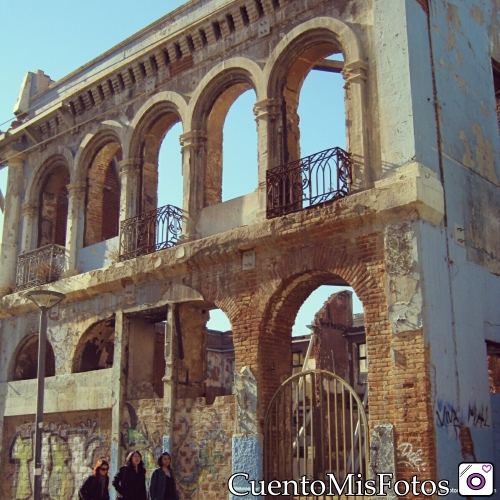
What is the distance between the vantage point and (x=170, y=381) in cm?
1291

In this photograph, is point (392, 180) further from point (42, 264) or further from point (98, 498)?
point (42, 264)

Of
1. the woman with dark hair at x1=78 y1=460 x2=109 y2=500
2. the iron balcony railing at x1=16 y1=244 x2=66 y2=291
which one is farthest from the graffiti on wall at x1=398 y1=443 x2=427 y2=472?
the iron balcony railing at x1=16 y1=244 x2=66 y2=291

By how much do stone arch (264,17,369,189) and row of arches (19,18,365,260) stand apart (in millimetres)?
17

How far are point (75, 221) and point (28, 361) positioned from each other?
334cm

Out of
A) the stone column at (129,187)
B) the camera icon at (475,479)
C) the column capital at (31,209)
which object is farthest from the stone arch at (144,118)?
the camera icon at (475,479)

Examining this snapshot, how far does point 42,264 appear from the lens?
53.6ft

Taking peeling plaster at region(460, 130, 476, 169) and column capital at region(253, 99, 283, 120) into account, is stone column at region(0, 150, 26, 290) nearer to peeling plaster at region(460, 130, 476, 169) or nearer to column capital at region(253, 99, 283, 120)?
column capital at region(253, 99, 283, 120)

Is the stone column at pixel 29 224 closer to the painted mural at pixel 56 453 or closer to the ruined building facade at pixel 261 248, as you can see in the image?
the ruined building facade at pixel 261 248

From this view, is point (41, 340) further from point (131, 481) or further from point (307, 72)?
point (307, 72)

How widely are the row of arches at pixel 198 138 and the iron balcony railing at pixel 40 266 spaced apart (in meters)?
0.46

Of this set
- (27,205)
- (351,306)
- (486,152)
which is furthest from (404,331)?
(351,306)

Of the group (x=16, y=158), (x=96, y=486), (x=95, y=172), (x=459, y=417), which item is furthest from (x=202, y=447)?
(x=16, y=158)

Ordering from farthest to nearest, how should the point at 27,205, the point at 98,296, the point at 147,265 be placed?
the point at 27,205
the point at 98,296
the point at 147,265

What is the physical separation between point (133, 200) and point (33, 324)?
3.63 meters
